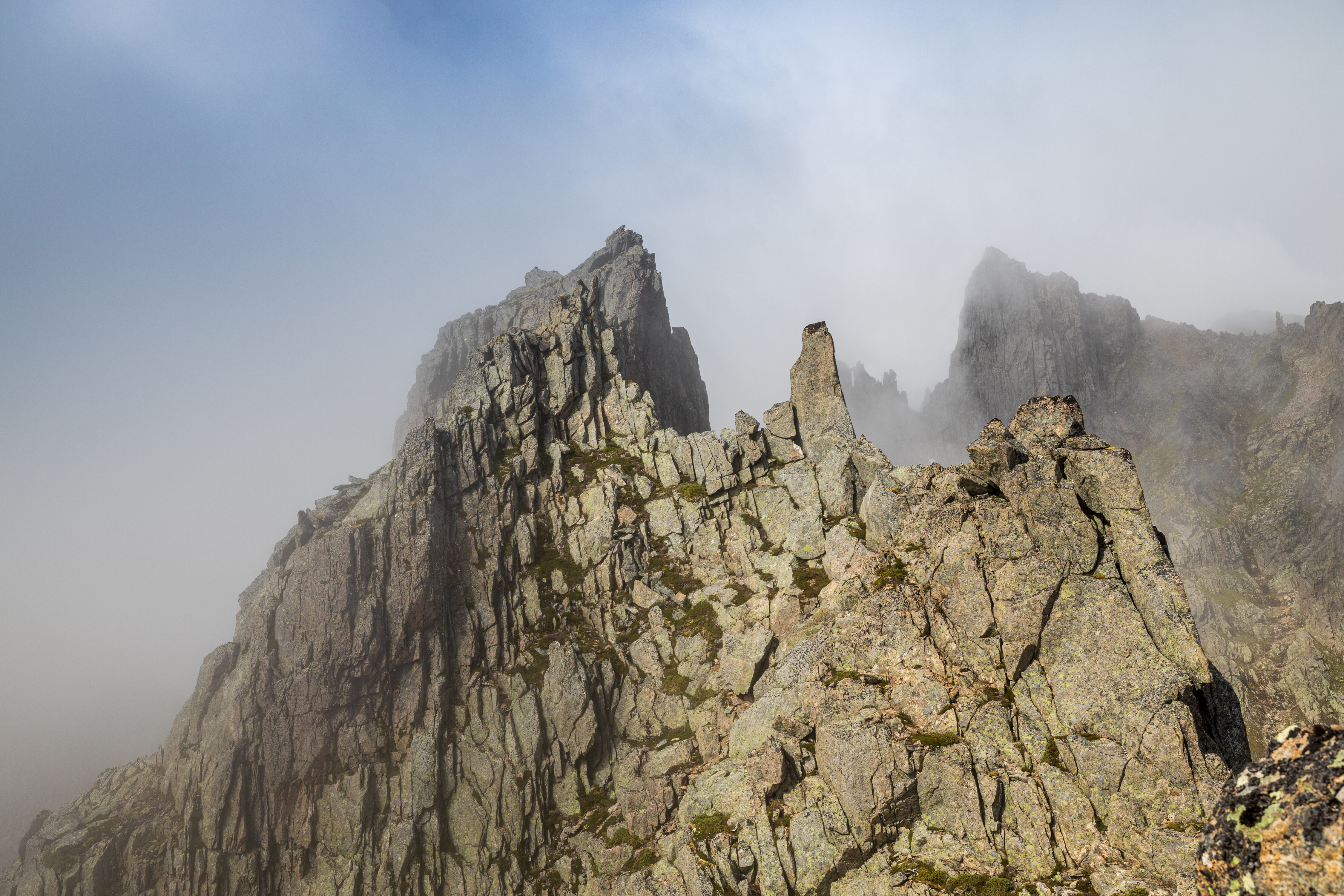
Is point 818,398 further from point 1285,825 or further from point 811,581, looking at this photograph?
point 1285,825

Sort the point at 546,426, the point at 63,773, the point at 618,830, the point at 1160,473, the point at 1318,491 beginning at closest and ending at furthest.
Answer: the point at 618,830
the point at 546,426
the point at 1318,491
the point at 63,773
the point at 1160,473

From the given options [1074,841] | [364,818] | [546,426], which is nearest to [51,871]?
[364,818]

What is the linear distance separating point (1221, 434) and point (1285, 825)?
17131cm

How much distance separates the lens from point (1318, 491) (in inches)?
4360

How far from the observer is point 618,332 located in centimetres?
8400

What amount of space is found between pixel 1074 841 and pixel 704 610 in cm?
2950

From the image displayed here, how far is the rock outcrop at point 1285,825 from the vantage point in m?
7.36

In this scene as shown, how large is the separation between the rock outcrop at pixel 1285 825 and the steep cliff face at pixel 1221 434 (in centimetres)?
11802

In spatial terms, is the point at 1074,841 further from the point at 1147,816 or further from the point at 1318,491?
the point at 1318,491

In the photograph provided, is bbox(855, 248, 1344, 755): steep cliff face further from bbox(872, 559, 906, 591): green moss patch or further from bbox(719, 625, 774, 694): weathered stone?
bbox(719, 625, 774, 694): weathered stone

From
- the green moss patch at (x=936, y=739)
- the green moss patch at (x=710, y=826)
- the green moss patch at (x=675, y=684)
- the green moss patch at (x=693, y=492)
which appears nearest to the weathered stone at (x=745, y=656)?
the green moss patch at (x=675, y=684)

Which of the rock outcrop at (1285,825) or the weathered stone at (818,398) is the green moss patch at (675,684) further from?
the rock outcrop at (1285,825)

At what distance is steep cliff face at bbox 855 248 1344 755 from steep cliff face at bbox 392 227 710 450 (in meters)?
102

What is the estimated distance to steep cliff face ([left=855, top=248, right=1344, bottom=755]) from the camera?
97.6m
